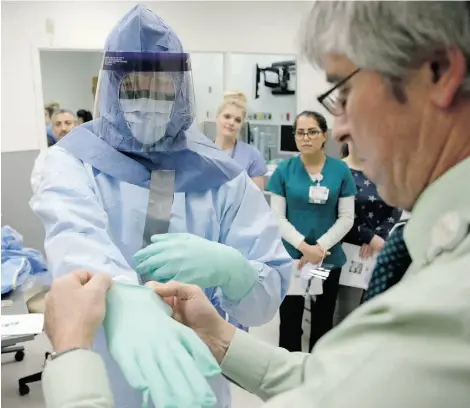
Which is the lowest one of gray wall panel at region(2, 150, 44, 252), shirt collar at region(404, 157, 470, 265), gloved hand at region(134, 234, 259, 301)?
gray wall panel at region(2, 150, 44, 252)

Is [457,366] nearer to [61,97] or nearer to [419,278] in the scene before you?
[419,278]

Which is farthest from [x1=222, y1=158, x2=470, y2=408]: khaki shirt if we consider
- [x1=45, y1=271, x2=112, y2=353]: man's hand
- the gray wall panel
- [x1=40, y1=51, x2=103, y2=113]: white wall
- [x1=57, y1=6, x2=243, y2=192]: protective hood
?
[x1=40, y1=51, x2=103, y2=113]: white wall

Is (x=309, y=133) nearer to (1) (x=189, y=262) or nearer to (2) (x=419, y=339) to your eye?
(1) (x=189, y=262)

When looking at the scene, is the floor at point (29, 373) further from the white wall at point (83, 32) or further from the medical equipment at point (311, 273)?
the white wall at point (83, 32)

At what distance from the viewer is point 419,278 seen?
529 millimetres

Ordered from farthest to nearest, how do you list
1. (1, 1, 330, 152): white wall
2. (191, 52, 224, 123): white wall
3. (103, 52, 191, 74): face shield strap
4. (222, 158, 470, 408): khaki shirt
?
1. (191, 52, 224, 123): white wall
2. (1, 1, 330, 152): white wall
3. (103, 52, 191, 74): face shield strap
4. (222, 158, 470, 408): khaki shirt

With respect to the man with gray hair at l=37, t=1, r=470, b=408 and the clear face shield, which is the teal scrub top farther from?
the man with gray hair at l=37, t=1, r=470, b=408

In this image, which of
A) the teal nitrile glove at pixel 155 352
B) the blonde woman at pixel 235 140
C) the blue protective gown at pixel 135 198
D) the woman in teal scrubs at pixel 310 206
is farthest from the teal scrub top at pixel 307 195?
the teal nitrile glove at pixel 155 352

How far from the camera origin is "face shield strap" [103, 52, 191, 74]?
113 centimetres

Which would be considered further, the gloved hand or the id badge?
the id badge

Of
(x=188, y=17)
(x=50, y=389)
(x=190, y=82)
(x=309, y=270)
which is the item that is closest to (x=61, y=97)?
(x=188, y=17)

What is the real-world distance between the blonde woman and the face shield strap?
201 cm

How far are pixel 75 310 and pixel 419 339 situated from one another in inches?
20.9

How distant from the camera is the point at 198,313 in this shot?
3.33 ft
